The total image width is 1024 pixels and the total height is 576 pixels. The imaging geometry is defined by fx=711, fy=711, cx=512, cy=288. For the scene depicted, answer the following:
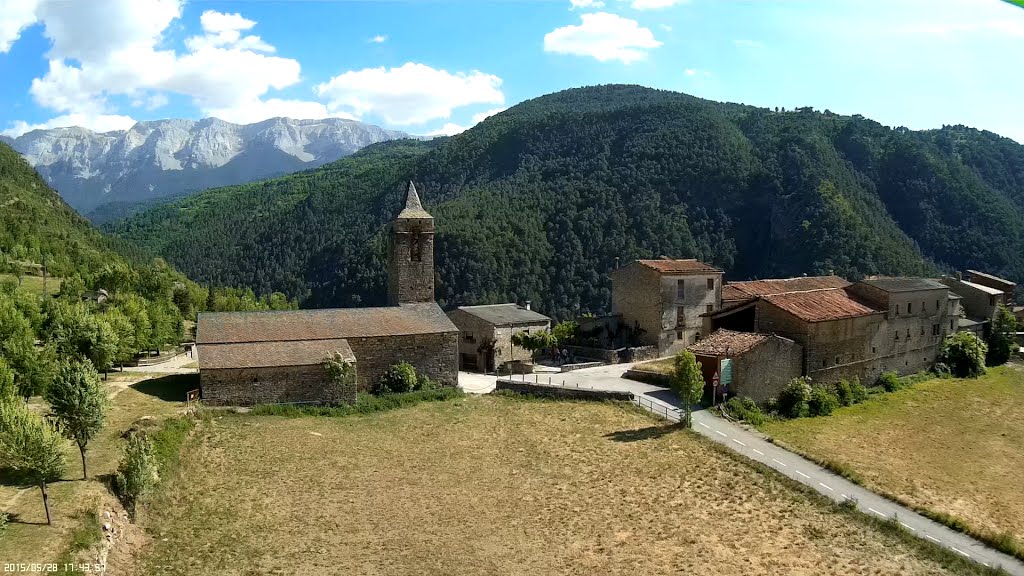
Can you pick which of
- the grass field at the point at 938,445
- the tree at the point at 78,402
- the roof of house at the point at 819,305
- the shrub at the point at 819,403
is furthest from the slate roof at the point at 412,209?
the shrub at the point at 819,403

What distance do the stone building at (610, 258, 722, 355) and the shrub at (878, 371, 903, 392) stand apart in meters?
10.9

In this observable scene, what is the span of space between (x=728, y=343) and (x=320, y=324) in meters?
20.8

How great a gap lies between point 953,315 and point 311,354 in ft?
143

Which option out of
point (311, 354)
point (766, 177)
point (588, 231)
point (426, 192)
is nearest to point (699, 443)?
point (311, 354)

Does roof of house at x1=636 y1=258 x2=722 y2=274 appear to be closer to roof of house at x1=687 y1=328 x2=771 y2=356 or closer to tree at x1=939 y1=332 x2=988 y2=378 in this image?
roof of house at x1=687 y1=328 x2=771 y2=356

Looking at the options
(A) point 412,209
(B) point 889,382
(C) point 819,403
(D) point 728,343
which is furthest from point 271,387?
(B) point 889,382

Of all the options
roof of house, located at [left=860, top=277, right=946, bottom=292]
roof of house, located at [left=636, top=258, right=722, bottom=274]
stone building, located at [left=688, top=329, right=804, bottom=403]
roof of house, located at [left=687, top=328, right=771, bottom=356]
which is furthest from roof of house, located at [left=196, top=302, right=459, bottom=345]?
roof of house, located at [left=860, top=277, right=946, bottom=292]

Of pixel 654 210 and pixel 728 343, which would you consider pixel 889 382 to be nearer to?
pixel 728 343

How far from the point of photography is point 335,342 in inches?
1347

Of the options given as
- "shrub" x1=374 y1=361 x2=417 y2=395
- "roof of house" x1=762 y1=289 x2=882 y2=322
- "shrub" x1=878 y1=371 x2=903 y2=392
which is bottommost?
"shrub" x1=878 y1=371 x2=903 y2=392

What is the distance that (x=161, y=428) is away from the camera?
25422 millimetres

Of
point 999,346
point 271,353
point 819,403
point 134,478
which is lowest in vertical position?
point 819,403

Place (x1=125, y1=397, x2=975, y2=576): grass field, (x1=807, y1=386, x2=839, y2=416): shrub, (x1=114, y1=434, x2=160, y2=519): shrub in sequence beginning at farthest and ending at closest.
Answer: (x1=807, y1=386, x2=839, y2=416): shrub, (x1=114, y1=434, x2=160, y2=519): shrub, (x1=125, y1=397, x2=975, y2=576): grass field

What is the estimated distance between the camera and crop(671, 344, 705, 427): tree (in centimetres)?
3139
